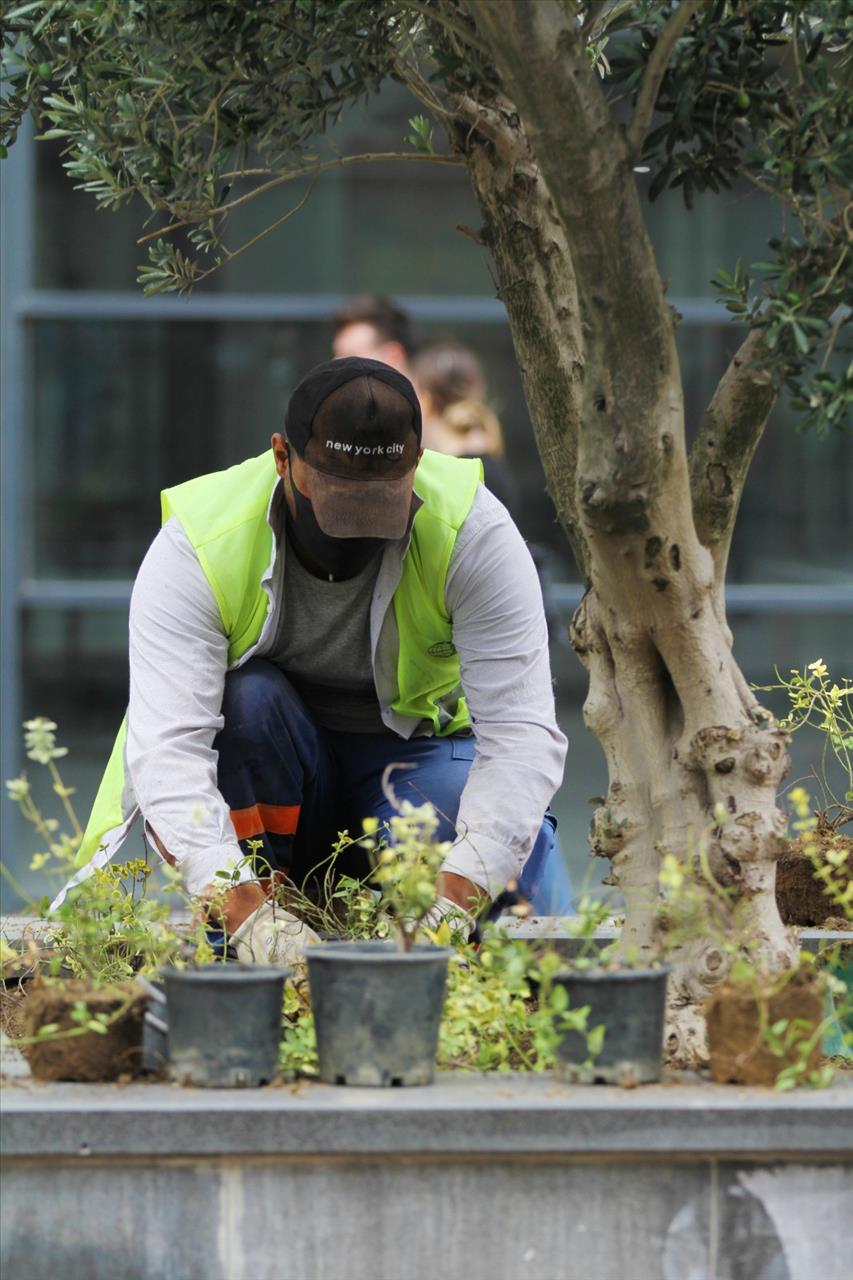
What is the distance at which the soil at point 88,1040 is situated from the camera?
89.7 inches

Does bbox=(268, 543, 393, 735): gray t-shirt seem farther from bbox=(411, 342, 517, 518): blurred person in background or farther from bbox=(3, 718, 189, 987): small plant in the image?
bbox=(411, 342, 517, 518): blurred person in background

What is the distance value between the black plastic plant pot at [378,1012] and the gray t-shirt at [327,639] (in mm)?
1218

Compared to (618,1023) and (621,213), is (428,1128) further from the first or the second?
(621,213)

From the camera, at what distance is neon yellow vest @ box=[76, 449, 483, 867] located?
3.22 meters

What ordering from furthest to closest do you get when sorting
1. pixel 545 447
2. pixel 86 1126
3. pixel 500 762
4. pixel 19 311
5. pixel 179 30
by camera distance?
pixel 19 311 → pixel 500 762 → pixel 545 447 → pixel 179 30 → pixel 86 1126

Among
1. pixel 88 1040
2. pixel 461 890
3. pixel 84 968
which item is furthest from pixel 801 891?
pixel 88 1040

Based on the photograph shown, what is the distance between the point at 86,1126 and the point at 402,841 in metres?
0.60

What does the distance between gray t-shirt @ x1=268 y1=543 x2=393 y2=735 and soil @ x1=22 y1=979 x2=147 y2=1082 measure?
1179 millimetres

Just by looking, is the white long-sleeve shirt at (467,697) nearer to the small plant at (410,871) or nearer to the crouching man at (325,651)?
the crouching man at (325,651)

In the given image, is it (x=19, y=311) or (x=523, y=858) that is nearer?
(x=523, y=858)

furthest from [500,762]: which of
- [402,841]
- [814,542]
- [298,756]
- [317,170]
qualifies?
[814,542]

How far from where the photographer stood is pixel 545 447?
308 cm

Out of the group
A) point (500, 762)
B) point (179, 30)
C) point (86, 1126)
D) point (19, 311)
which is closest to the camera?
point (86, 1126)

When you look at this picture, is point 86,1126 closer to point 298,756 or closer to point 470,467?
point 298,756
